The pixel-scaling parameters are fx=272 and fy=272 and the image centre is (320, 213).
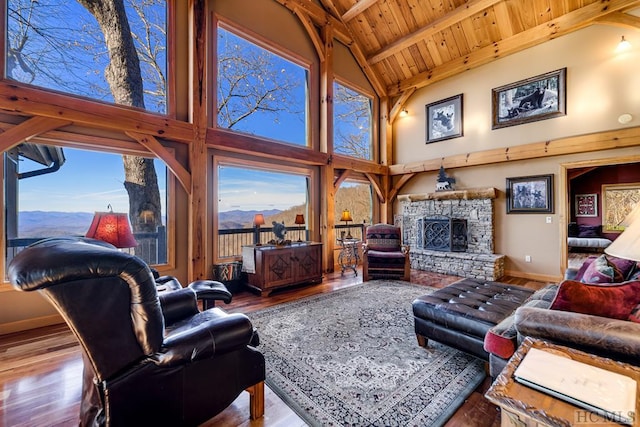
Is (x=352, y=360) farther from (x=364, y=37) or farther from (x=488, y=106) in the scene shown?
(x=364, y=37)

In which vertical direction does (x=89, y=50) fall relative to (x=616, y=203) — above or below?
above

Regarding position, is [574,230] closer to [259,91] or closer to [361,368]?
[361,368]

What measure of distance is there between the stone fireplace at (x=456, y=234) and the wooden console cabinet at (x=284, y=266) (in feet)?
8.59

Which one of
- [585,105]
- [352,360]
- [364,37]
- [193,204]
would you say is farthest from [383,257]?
[364,37]

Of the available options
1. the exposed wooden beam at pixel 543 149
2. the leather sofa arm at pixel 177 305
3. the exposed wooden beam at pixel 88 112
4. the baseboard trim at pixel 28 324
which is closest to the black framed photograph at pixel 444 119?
the exposed wooden beam at pixel 543 149

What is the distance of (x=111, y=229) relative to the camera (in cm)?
238

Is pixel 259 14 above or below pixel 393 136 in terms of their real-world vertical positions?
above

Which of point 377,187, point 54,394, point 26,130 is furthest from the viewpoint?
point 377,187

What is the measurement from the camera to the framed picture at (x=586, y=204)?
771 centimetres

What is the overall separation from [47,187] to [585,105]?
7953 mm

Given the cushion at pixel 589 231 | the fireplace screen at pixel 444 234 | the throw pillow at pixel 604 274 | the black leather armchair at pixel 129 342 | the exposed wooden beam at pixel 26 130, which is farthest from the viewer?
the cushion at pixel 589 231

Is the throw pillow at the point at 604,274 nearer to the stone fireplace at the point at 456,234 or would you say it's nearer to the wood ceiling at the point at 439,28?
the stone fireplace at the point at 456,234

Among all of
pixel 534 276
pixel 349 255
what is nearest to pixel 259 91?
pixel 349 255

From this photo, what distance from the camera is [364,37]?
21.0ft
